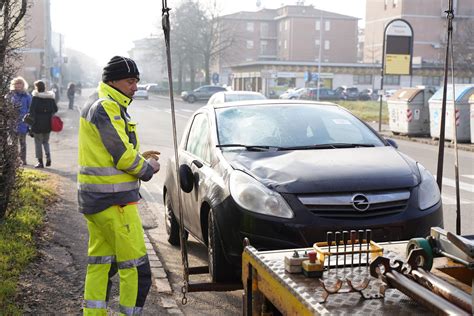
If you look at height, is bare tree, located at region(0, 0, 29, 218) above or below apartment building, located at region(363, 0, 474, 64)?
below

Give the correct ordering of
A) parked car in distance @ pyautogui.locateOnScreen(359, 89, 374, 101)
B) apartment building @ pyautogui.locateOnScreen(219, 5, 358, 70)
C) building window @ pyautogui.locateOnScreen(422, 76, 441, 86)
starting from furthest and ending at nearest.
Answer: apartment building @ pyautogui.locateOnScreen(219, 5, 358, 70), building window @ pyautogui.locateOnScreen(422, 76, 441, 86), parked car in distance @ pyautogui.locateOnScreen(359, 89, 374, 101)

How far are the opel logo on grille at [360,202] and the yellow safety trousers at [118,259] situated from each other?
157 cm

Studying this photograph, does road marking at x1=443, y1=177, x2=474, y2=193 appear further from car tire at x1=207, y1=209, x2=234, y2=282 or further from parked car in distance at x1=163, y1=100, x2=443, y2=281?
car tire at x1=207, y1=209, x2=234, y2=282

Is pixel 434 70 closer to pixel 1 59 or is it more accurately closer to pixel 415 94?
pixel 415 94

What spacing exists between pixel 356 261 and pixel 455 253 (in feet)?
1.93

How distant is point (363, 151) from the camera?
587 cm

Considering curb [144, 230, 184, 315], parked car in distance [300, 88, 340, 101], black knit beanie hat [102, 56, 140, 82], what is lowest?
parked car in distance [300, 88, 340, 101]

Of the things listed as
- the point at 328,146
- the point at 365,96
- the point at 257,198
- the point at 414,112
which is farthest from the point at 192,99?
the point at 257,198

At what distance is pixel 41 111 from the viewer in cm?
1350

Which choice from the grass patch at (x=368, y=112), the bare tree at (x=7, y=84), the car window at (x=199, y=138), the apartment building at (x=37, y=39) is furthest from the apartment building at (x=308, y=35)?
the car window at (x=199, y=138)

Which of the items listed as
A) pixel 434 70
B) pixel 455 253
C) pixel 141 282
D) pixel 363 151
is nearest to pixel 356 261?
pixel 455 253

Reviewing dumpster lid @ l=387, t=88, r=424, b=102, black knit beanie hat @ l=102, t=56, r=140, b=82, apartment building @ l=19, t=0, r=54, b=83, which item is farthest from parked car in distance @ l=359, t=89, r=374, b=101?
black knit beanie hat @ l=102, t=56, r=140, b=82

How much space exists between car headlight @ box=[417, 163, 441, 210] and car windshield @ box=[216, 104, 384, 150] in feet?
2.82

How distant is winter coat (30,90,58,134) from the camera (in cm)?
1349
